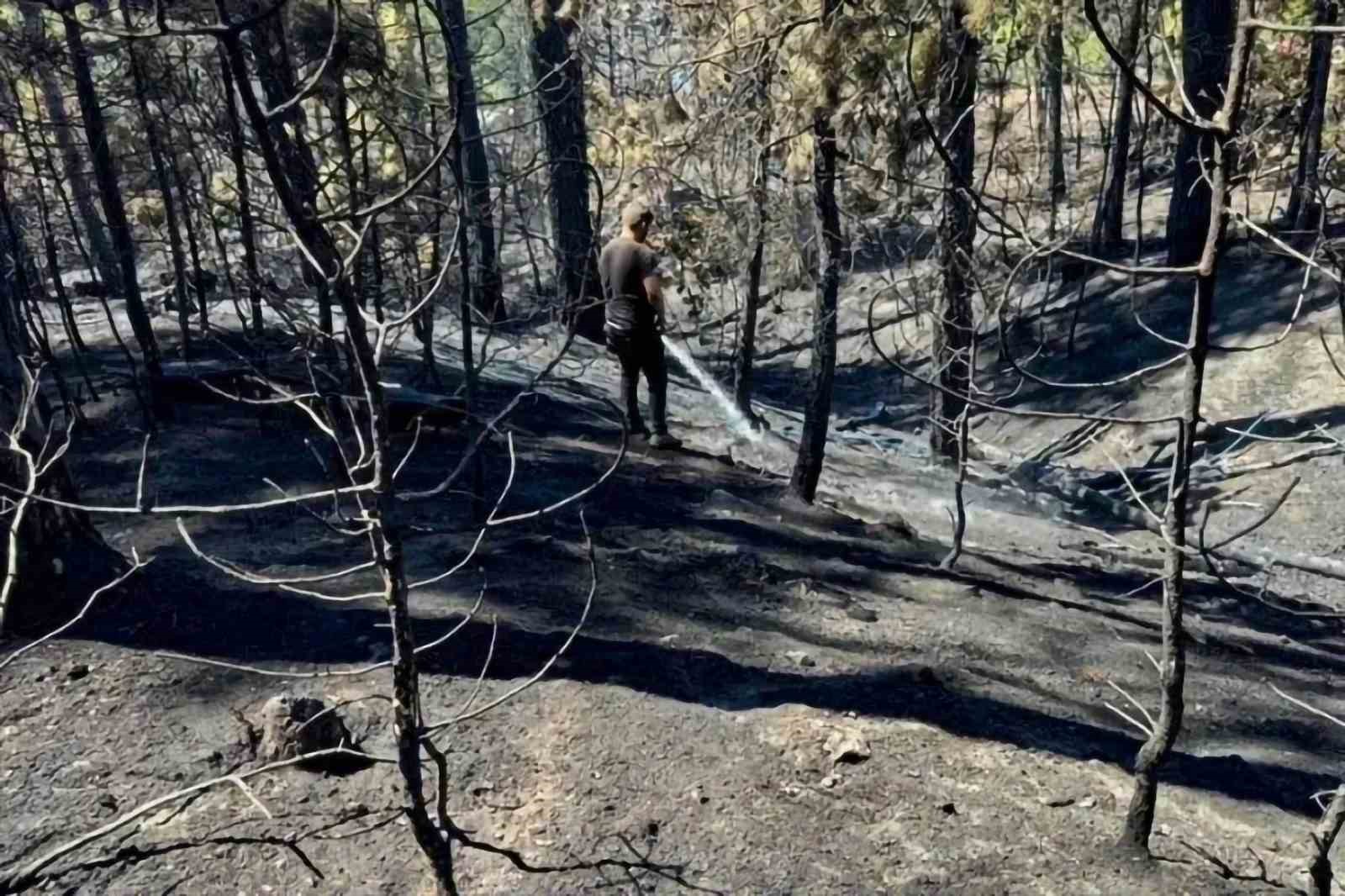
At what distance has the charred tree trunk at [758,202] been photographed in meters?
8.46

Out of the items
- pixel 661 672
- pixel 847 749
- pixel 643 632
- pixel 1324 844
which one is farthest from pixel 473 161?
pixel 1324 844

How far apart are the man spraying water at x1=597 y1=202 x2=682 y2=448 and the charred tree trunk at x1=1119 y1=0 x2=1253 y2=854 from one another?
5.67 meters

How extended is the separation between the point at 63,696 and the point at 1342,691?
6.21m

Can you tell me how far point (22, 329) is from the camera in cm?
669

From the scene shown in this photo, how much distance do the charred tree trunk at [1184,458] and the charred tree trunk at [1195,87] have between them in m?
12.1

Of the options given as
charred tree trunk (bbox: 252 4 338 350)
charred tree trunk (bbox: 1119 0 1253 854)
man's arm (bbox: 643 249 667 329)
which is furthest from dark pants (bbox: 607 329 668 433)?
charred tree trunk (bbox: 1119 0 1253 854)

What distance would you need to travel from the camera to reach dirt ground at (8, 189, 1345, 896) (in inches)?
142

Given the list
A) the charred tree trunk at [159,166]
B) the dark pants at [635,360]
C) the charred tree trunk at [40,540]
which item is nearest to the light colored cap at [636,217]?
the dark pants at [635,360]

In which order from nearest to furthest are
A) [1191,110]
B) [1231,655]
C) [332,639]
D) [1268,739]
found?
[1191,110], [332,639], [1268,739], [1231,655]

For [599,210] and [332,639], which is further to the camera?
[599,210]

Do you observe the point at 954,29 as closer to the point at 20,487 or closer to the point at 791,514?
the point at 791,514

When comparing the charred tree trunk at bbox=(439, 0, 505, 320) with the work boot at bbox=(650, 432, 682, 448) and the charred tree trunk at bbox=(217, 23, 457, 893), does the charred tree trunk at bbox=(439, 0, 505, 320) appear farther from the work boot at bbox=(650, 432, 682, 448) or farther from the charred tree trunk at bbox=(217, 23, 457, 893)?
the work boot at bbox=(650, 432, 682, 448)

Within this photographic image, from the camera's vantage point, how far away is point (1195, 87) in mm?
15195

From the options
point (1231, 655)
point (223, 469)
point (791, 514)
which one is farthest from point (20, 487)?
point (1231, 655)
